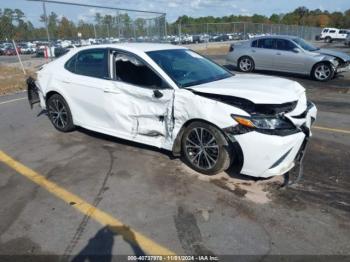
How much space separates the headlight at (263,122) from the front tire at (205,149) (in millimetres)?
358

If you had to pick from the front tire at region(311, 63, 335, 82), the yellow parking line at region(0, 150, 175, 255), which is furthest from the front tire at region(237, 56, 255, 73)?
the yellow parking line at region(0, 150, 175, 255)

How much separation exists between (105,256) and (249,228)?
1.40 m

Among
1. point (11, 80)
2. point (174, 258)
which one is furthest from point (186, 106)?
point (11, 80)

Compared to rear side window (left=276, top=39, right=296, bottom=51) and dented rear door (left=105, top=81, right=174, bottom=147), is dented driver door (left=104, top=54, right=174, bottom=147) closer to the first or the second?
dented rear door (left=105, top=81, right=174, bottom=147)

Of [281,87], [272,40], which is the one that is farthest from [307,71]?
[281,87]

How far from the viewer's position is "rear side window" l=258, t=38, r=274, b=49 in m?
13.9

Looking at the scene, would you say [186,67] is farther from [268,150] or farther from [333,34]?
[333,34]

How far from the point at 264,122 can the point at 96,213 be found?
6.98 ft

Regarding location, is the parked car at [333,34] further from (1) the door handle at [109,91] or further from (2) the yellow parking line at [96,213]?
(2) the yellow parking line at [96,213]

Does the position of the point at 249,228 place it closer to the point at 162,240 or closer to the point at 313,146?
the point at 162,240

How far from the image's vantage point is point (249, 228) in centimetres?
338

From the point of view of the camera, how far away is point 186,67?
516cm

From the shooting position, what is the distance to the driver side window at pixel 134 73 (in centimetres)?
479

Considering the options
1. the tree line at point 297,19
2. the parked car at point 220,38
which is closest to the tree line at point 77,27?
the parked car at point 220,38
